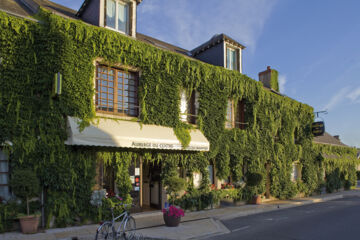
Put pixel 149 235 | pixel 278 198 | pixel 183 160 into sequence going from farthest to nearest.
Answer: pixel 278 198
pixel 183 160
pixel 149 235

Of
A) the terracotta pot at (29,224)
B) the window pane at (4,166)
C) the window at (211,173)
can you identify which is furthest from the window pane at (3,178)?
the window at (211,173)

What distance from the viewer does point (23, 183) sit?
27.8ft

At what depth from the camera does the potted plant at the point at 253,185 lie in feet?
50.7

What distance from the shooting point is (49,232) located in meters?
8.68

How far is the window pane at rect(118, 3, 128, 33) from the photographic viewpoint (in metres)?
12.2

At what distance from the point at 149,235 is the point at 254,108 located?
34.4 ft

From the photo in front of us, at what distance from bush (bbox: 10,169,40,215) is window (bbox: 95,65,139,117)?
3.35 metres

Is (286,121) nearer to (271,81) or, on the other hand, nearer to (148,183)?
(271,81)

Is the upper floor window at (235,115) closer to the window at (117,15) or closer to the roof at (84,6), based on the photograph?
the window at (117,15)

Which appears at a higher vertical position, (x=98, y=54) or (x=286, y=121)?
(x=98, y=54)

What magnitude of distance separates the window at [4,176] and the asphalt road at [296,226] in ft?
21.8

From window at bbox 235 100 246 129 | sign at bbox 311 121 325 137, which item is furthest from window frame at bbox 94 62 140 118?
sign at bbox 311 121 325 137

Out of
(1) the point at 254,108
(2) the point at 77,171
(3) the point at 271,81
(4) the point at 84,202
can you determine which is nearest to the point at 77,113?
(2) the point at 77,171

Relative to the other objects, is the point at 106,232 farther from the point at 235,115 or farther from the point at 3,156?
the point at 235,115
